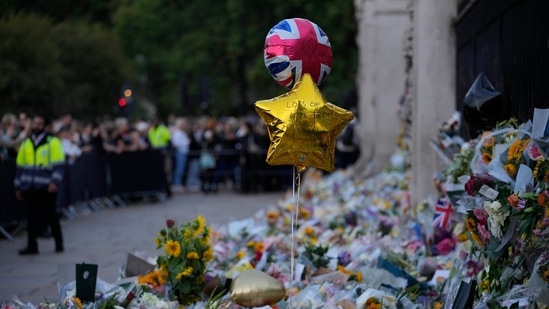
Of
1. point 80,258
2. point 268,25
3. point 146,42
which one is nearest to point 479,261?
point 80,258

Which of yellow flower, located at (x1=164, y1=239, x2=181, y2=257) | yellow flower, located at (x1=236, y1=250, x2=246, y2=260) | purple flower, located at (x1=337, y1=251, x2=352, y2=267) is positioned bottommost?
yellow flower, located at (x1=236, y1=250, x2=246, y2=260)

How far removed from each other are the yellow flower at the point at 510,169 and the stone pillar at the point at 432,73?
5.72m

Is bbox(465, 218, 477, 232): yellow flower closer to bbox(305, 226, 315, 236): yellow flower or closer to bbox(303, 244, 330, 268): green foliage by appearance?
bbox(303, 244, 330, 268): green foliage

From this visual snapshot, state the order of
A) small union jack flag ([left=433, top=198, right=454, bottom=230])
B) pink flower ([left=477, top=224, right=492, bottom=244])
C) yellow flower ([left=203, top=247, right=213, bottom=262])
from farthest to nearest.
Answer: small union jack flag ([left=433, top=198, right=454, bottom=230]), yellow flower ([left=203, top=247, right=213, bottom=262]), pink flower ([left=477, top=224, right=492, bottom=244])

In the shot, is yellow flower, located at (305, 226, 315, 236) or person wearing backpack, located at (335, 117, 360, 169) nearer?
yellow flower, located at (305, 226, 315, 236)

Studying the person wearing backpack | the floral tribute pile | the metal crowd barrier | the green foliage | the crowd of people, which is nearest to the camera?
the floral tribute pile

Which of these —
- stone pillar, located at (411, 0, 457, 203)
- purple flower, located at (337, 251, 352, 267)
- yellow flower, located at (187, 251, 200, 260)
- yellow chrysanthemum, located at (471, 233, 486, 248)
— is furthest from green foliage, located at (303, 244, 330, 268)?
stone pillar, located at (411, 0, 457, 203)

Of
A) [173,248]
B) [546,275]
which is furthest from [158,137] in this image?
[546,275]

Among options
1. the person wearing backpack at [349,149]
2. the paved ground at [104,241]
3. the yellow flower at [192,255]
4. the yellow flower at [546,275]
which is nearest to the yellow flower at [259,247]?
the paved ground at [104,241]

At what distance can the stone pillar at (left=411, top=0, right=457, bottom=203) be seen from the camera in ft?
44.0

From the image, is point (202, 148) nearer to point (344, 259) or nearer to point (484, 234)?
point (344, 259)

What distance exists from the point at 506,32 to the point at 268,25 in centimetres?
3668

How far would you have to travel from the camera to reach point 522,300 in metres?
6.99

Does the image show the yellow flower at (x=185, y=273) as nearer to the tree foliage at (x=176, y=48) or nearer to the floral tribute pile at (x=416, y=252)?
the floral tribute pile at (x=416, y=252)
